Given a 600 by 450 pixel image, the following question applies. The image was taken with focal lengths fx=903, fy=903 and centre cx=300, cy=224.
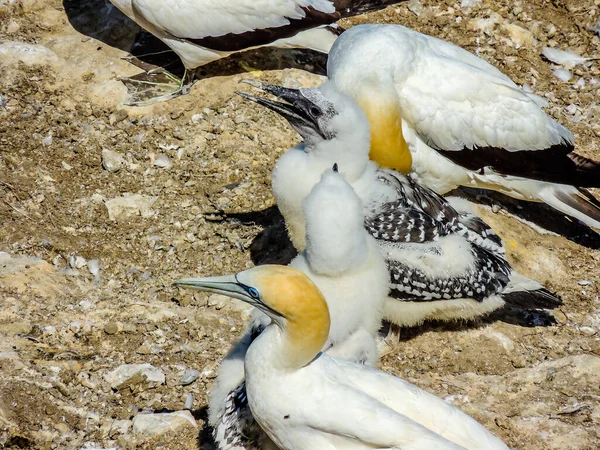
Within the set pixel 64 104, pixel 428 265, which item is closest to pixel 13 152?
pixel 64 104

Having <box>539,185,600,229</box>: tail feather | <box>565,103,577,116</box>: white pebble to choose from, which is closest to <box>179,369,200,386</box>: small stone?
<box>539,185,600,229</box>: tail feather

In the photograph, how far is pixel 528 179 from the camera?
21.3ft

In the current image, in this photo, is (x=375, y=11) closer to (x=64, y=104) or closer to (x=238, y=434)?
(x=64, y=104)

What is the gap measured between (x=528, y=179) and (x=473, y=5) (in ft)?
7.25

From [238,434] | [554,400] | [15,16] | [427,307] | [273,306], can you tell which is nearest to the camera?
[273,306]

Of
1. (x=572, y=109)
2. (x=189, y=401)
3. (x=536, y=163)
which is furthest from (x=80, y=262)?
(x=572, y=109)

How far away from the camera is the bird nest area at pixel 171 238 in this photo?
4809 mm

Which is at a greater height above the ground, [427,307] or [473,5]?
[473,5]

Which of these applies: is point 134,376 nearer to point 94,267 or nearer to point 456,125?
point 94,267

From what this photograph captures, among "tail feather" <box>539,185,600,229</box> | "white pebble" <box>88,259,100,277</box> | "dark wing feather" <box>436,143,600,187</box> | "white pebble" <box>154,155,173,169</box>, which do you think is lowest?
"white pebble" <box>88,259,100,277</box>

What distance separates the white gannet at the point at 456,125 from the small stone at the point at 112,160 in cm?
166

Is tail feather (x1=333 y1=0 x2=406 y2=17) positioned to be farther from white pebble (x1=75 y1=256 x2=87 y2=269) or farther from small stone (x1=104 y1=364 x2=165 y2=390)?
small stone (x1=104 y1=364 x2=165 y2=390)

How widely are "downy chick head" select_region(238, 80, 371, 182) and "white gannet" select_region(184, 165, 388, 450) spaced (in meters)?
0.38

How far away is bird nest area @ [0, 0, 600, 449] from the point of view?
15.8 ft
